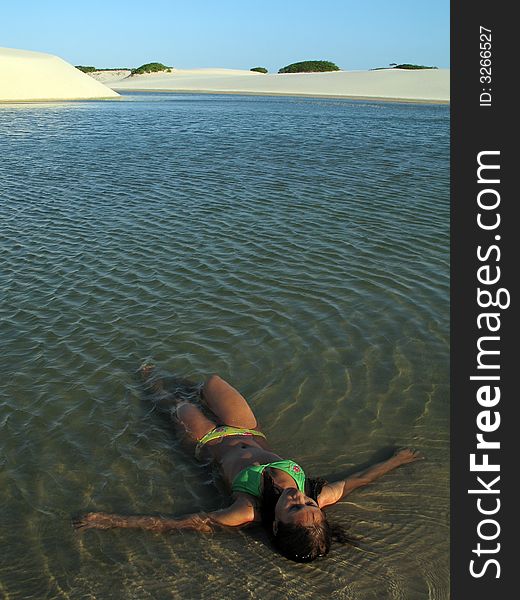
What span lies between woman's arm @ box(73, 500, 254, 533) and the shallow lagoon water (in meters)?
0.09

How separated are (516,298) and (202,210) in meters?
10.5

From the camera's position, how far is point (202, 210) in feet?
50.0

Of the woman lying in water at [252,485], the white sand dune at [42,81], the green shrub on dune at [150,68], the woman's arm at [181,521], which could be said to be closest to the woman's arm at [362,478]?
the woman lying in water at [252,485]

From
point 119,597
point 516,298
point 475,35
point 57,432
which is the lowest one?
point 119,597

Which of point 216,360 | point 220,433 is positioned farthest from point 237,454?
point 216,360

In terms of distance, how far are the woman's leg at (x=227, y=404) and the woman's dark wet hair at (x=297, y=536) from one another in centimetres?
116

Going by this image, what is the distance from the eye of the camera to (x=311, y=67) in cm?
10488

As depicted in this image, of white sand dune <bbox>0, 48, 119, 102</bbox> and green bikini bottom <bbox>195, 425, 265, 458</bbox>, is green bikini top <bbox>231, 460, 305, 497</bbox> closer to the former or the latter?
green bikini bottom <bbox>195, 425, 265, 458</bbox>

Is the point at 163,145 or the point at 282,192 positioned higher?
the point at 163,145

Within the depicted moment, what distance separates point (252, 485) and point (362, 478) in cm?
118

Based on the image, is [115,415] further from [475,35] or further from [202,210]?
[202,210]

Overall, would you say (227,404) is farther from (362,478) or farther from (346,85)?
(346,85)

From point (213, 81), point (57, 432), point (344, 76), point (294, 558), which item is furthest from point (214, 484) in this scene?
point (213, 81)

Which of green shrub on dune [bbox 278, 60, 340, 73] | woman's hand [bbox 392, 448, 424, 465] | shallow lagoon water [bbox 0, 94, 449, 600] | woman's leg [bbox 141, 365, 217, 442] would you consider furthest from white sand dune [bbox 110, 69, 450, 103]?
woman's hand [bbox 392, 448, 424, 465]
